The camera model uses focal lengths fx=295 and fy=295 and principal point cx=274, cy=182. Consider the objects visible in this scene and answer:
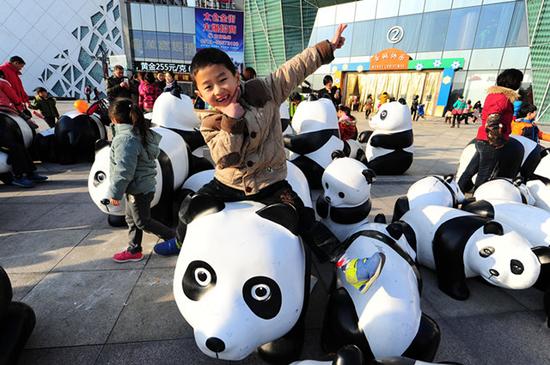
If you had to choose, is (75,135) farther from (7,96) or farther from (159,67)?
(159,67)

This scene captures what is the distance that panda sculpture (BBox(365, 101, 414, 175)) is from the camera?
5.16 meters

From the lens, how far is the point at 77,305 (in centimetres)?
222

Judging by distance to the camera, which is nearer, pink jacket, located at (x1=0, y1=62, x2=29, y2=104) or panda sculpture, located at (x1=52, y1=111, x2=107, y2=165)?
pink jacket, located at (x1=0, y1=62, x2=29, y2=104)

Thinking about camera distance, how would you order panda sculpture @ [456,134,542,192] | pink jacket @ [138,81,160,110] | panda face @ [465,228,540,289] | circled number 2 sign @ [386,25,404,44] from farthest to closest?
1. circled number 2 sign @ [386,25,404,44]
2. pink jacket @ [138,81,160,110]
3. panda sculpture @ [456,134,542,192]
4. panda face @ [465,228,540,289]

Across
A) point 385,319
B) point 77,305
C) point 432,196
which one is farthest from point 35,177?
point 432,196

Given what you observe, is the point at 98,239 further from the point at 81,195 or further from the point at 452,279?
the point at 452,279

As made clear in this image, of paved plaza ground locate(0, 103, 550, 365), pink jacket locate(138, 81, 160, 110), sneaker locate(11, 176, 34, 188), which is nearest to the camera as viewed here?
paved plaza ground locate(0, 103, 550, 365)

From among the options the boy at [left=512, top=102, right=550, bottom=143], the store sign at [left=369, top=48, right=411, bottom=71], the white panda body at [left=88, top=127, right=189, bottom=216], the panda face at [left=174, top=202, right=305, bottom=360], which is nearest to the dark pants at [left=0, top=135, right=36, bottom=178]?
the white panda body at [left=88, top=127, right=189, bottom=216]

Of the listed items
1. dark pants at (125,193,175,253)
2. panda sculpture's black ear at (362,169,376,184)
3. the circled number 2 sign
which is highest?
the circled number 2 sign

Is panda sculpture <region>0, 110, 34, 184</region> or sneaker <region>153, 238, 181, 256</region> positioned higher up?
panda sculpture <region>0, 110, 34, 184</region>

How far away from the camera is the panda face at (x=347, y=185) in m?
2.75

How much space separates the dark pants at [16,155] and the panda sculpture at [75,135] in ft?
3.21

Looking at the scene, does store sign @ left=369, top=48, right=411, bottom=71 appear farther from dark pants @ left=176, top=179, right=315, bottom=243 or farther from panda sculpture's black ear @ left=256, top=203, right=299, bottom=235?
panda sculpture's black ear @ left=256, top=203, right=299, bottom=235

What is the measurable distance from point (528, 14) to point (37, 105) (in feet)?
69.0
